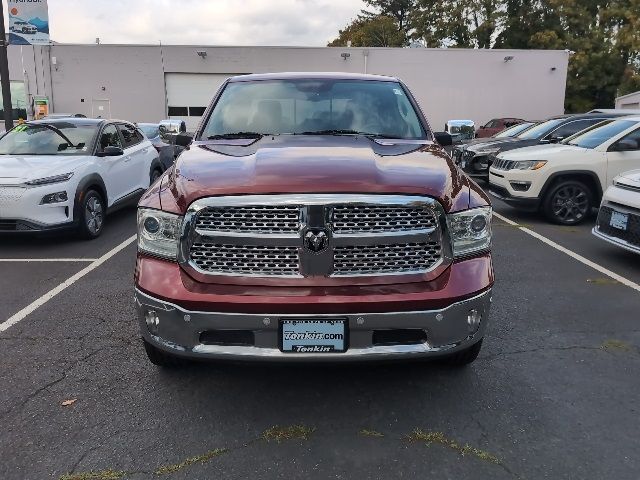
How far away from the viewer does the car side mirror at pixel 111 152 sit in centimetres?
783

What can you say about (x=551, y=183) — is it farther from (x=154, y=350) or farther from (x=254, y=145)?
(x=154, y=350)

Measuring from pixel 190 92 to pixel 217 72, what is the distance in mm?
1808

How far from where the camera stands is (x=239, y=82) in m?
4.81

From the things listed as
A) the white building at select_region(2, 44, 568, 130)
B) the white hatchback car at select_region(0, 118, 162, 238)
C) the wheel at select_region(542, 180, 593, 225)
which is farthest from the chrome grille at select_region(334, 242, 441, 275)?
the white building at select_region(2, 44, 568, 130)

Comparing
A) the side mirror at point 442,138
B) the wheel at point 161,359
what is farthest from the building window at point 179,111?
the wheel at point 161,359

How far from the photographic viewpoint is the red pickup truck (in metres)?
2.80

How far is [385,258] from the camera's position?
9.57 ft

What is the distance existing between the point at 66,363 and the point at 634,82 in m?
40.0

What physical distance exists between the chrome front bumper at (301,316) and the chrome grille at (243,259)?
9.4 inches

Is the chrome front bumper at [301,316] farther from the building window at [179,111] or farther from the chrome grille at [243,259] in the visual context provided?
the building window at [179,111]

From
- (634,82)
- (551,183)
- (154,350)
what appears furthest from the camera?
(634,82)

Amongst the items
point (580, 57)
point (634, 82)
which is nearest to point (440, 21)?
point (580, 57)

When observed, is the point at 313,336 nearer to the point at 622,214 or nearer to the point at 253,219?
the point at 253,219

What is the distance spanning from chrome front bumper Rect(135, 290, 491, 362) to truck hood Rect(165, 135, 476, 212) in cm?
55
